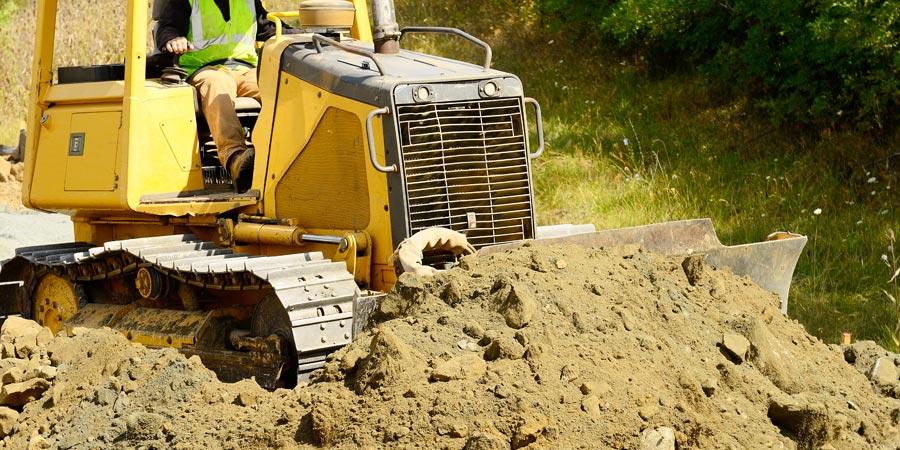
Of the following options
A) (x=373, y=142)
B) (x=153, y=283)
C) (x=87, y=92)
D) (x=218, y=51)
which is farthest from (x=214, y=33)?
(x=373, y=142)

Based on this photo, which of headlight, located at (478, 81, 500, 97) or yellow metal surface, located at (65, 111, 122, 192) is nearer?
headlight, located at (478, 81, 500, 97)

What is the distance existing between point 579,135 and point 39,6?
262 inches

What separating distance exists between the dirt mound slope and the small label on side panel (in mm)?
1752

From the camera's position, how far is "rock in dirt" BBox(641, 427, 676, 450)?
4789 millimetres

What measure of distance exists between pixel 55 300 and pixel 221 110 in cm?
187

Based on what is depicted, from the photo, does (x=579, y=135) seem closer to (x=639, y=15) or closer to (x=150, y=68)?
(x=639, y=15)

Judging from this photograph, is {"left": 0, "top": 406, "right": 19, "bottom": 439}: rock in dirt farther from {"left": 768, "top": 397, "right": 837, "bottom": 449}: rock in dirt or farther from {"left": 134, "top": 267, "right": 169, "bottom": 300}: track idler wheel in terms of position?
{"left": 768, "top": 397, "right": 837, "bottom": 449}: rock in dirt

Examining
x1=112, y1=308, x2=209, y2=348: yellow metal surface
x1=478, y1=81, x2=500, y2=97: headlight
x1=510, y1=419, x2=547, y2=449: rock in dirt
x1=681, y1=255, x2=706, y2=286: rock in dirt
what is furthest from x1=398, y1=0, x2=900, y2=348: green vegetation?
x1=112, y1=308, x2=209, y2=348: yellow metal surface

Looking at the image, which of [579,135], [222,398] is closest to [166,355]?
[222,398]

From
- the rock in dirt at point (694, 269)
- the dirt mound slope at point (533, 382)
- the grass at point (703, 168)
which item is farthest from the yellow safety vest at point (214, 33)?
the grass at point (703, 168)

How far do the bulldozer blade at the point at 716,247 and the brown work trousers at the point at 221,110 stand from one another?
2.25m

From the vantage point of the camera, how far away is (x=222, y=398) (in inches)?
223

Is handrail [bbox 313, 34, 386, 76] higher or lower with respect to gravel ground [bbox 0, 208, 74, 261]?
higher

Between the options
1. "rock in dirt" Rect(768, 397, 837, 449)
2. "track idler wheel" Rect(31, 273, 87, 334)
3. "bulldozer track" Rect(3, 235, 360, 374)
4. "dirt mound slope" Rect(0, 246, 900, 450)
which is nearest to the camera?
"dirt mound slope" Rect(0, 246, 900, 450)
